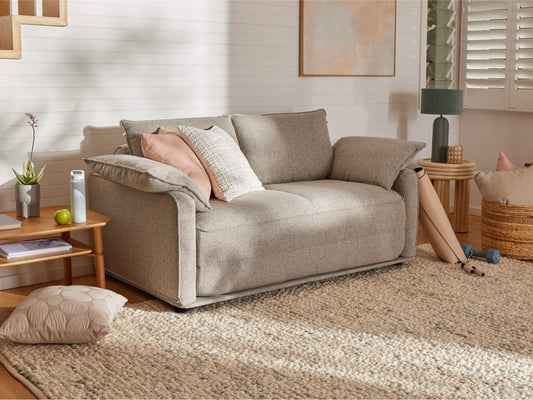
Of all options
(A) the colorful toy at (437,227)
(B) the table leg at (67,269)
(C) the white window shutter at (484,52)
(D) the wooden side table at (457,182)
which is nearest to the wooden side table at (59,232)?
(B) the table leg at (67,269)

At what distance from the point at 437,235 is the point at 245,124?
52.0 inches

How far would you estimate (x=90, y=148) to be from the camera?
4109 millimetres

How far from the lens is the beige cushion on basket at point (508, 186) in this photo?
14.3 ft

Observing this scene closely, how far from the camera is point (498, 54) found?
562cm

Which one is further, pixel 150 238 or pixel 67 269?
pixel 67 269

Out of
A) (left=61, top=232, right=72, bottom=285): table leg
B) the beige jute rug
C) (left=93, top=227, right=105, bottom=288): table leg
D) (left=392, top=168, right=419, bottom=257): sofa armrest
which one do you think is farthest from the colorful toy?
(left=61, top=232, right=72, bottom=285): table leg

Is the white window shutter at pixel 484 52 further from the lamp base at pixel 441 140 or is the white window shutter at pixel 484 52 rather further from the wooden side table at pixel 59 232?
the wooden side table at pixel 59 232

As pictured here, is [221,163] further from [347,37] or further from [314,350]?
[347,37]

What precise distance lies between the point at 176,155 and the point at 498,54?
10.2 ft

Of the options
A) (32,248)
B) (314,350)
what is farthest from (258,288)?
(32,248)

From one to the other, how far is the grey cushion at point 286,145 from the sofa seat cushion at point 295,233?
0.47 feet

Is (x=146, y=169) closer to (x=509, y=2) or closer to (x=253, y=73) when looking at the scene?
(x=253, y=73)

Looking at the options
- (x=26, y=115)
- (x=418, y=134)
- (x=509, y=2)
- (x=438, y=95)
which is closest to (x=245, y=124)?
(x=26, y=115)

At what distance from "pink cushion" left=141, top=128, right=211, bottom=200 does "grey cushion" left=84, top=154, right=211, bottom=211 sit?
123 mm
